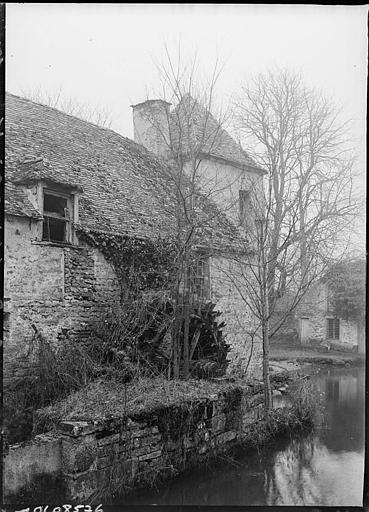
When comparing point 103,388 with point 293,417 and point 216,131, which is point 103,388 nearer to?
point 293,417

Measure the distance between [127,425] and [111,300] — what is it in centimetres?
263

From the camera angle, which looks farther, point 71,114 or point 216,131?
point 71,114

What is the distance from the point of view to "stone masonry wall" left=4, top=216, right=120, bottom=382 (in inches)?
272

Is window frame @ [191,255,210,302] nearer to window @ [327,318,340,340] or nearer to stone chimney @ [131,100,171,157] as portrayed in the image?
stone chimney @ [131,100,171,157]

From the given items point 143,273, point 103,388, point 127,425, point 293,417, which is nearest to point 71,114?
point 143,273

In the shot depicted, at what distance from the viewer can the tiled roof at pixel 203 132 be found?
791 centimetres

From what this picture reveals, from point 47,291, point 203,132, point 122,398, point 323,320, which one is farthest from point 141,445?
point 323,320

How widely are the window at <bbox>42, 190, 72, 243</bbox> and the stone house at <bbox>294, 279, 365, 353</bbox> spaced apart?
181 inches

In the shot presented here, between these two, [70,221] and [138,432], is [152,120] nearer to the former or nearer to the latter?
[70,221]

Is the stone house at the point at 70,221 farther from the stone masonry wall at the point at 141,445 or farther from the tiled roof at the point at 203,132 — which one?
the stone masonry wall at the point at 141,445

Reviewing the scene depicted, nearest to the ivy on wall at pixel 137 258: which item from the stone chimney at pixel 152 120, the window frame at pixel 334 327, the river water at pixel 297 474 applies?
the stone chimney at pixel 152 120

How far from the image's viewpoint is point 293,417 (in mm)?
8836

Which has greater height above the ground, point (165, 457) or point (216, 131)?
point (216, 131)

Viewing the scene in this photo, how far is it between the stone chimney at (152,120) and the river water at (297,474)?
16.2 ft
